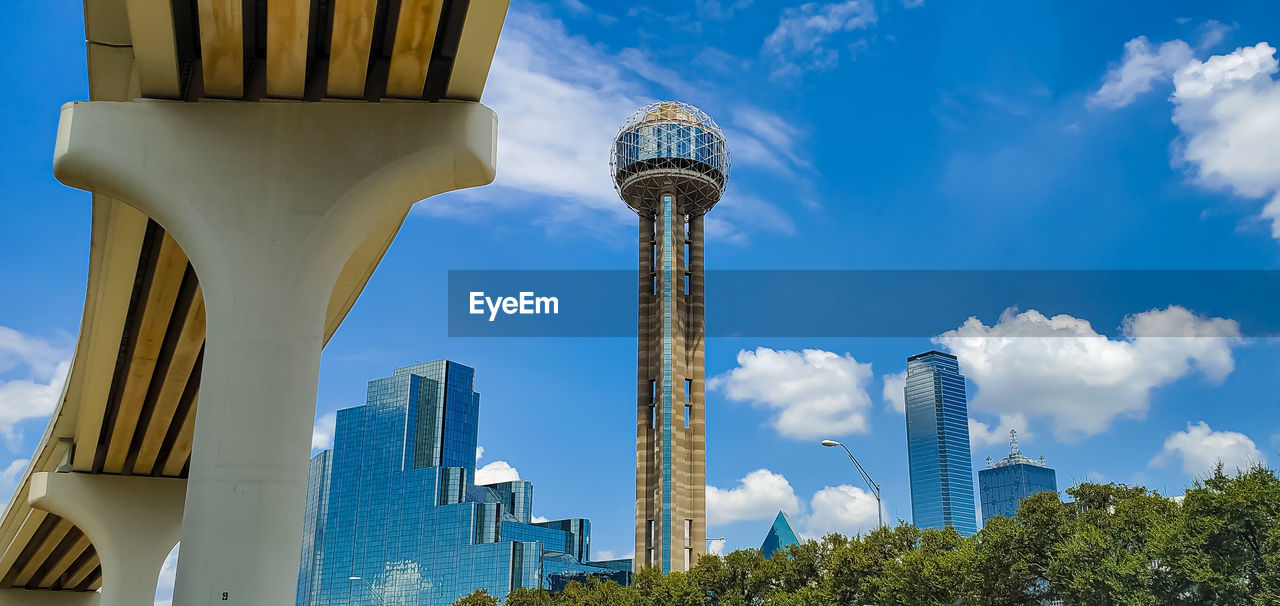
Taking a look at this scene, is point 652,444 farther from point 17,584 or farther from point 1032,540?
point 1032,540

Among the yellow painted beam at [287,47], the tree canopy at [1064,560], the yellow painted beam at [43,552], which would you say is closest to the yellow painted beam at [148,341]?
the yellow painted beam at [287,47]

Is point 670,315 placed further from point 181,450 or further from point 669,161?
point 181,450

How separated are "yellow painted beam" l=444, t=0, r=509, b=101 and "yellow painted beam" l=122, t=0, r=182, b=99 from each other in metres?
3.45

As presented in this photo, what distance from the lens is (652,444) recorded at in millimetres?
97812

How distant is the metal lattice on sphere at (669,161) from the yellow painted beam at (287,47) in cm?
8799

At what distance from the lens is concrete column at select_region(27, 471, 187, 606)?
34.2m

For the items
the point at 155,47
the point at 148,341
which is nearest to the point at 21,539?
the point at 148,341

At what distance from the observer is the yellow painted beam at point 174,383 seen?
77.1 feet

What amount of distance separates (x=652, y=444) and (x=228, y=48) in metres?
85.9

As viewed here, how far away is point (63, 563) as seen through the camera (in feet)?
180

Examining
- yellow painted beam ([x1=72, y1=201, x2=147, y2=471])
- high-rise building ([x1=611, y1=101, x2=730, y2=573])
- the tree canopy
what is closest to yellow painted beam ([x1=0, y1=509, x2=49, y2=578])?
yellow painted beam ([x1=72, y1=201, x2=147, y2=471])

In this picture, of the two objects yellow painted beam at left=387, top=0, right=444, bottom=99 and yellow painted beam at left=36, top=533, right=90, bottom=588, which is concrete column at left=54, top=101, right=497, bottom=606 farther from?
yellow painted beam at left=36, top=533, right=90, bottom=588

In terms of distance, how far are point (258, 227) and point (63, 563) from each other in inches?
1958

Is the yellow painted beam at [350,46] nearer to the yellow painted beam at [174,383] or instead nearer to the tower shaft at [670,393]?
the yellow painted beam at [174,383]
